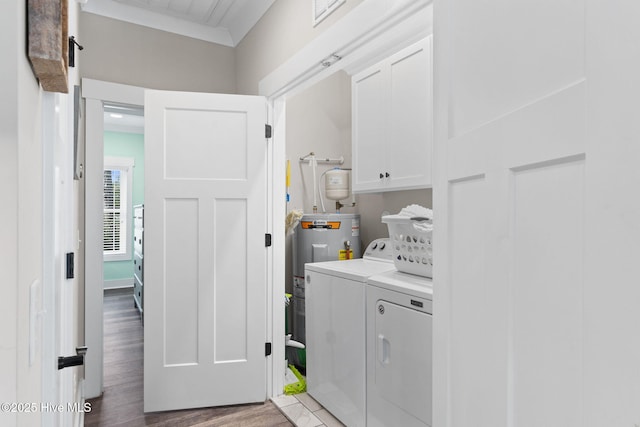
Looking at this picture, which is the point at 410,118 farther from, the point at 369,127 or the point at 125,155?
the point at 125,155

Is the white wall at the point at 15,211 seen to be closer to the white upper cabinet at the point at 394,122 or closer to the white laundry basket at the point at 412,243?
the white laundry basket at the point at 412,243

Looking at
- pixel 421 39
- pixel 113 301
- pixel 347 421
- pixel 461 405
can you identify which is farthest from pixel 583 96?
pixel 113 301

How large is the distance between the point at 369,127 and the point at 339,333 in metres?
1.39

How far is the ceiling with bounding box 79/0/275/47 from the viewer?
2.76 meters

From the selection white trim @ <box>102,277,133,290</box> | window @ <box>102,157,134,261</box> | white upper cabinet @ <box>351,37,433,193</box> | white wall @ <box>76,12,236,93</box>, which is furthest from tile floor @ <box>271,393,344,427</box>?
window @ <box>102,157,134,261</box>

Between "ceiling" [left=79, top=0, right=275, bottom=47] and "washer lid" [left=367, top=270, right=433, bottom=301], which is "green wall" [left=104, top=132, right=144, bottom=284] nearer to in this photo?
"ceiling" [left=79, top=0, right=275, bottom=47]

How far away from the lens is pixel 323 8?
2.07 metres

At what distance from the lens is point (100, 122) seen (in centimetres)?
269

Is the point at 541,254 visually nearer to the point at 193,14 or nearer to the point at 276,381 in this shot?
the point at 276,381

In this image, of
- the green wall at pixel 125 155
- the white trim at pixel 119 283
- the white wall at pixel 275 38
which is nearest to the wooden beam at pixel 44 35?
the white wall at pixel 275 38

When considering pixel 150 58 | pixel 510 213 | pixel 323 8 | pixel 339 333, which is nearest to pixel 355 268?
pixel 339 333

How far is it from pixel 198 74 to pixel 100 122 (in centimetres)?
85

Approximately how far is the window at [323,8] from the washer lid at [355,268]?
4.61 ft

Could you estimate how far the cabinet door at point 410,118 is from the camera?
2.23m
